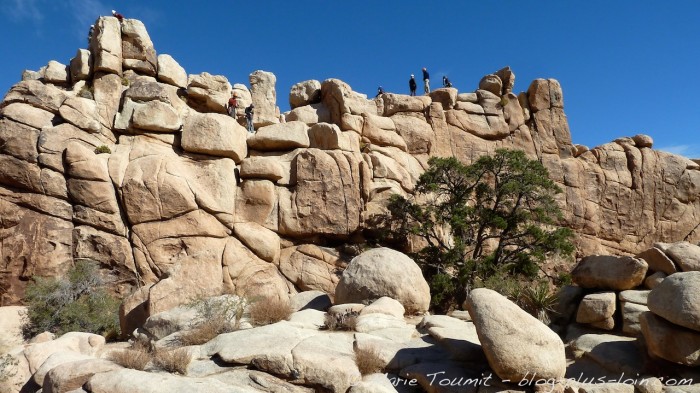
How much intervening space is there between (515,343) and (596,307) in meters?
5.08

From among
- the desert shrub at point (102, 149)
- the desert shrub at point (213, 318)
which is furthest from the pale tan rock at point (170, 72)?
the desert shrub at point (213, 318)

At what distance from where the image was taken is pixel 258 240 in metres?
21.4

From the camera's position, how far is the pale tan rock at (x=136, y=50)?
2647cm

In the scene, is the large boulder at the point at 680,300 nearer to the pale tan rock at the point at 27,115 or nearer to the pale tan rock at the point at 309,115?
the pale tan rock at the point at 309,115

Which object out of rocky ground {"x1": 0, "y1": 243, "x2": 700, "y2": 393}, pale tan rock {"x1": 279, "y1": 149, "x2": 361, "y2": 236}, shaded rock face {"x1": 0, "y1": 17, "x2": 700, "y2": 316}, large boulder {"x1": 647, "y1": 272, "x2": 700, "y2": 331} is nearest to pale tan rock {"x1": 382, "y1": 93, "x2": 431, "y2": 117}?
shaded rock face {"x1": 0, "y1": 17, "x2": 700, "y2": 316}

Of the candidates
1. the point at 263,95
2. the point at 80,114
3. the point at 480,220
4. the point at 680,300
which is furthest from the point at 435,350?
the point at 263,95

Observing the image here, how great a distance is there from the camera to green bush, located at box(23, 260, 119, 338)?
55.1 ft

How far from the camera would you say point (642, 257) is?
43.1 feet

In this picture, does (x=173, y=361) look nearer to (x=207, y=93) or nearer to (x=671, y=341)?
(x=671, y=341)

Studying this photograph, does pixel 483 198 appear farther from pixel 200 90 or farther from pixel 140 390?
pixel 140 390

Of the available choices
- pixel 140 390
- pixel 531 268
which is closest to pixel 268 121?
pixel 531 268

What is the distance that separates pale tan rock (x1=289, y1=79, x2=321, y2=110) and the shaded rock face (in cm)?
10

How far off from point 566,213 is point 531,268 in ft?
39.2

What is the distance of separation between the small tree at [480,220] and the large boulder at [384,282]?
6822 millimetres
